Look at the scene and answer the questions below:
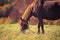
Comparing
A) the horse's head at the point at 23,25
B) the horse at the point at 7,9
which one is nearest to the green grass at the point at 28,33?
the horse's head at the point at 23,25

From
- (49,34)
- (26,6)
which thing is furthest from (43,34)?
(26,6)

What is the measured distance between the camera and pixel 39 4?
11.9 feet

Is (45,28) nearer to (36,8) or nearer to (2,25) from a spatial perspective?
(36,8)

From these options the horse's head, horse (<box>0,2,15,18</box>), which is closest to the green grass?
the horse's head

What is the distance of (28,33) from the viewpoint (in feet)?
11.8

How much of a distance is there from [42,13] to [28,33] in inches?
17.5

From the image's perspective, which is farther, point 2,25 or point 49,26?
point 2,25

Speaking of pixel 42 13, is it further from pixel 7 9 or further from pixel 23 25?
pixel 7 9

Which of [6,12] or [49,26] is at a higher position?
[6,12]

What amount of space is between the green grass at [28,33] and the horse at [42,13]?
0.10 m

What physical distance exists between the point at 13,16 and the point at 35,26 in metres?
0.45

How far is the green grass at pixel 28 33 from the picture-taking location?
3510 mm

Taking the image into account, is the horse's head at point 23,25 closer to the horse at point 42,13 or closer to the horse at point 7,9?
the horse at point 42,13

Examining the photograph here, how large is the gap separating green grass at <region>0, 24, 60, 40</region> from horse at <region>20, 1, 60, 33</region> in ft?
0.34
